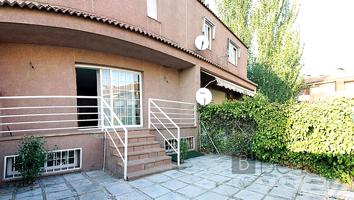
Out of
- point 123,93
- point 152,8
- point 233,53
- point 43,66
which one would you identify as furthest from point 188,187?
point 233,53

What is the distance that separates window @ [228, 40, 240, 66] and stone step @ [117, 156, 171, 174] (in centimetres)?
1411

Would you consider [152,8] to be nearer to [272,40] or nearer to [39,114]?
[39,114]

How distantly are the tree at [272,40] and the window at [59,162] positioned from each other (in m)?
26.7

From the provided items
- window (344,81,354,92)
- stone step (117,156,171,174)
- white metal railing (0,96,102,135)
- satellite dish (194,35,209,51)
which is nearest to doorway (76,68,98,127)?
white metal railing (0,96,102,135)

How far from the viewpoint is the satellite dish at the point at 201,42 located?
12.9 meters

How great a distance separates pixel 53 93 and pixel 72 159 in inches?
107

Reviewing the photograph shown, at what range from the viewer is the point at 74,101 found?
27.5 ft

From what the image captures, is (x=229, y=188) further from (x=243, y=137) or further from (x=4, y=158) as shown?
(x=4, y=158)

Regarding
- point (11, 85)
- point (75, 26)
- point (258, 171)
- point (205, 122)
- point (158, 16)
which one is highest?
point (158, 16)

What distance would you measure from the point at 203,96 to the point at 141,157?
5.61 meters

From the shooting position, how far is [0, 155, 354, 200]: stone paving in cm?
559

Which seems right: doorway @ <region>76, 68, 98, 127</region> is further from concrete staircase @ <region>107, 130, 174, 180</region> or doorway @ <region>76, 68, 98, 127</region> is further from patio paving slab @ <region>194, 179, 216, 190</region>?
patio paving slab @ <region>194, 179, 216, 190</region>

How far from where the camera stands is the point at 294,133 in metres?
8.37

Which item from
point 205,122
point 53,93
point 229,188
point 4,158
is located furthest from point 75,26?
point 205,122
